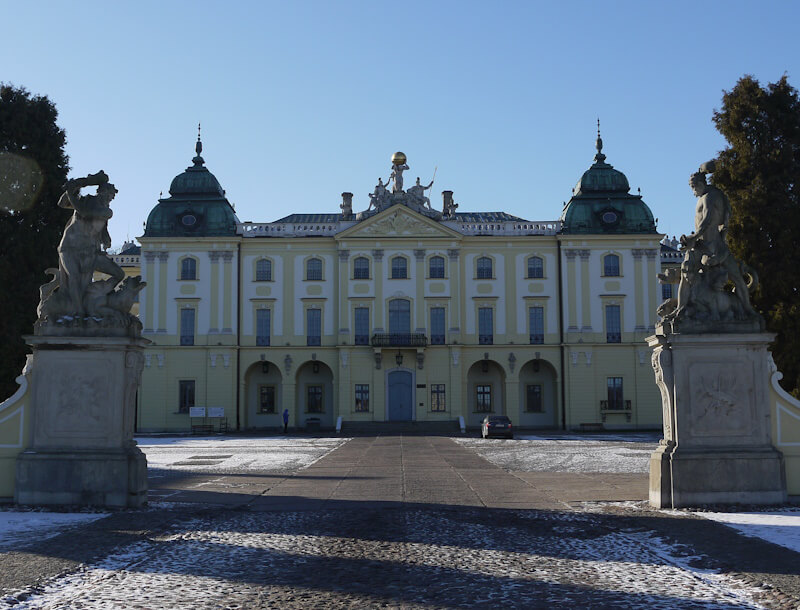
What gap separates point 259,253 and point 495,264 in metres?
14.2

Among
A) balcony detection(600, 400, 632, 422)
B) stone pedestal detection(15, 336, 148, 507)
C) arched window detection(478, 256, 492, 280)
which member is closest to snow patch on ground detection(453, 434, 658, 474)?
stone pedestal detection(15, 336, 148, 507)

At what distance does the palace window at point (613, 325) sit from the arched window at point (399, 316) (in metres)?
11.7

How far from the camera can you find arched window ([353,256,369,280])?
51781mm

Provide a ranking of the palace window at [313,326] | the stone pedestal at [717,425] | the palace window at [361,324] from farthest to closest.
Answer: the palace window at [313,326] < the palace window at [361,324] < the stone pedestal at [717,425]

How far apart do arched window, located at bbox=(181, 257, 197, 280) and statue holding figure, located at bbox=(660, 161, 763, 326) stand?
42.5m

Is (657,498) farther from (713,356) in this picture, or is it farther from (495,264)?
(495,264)

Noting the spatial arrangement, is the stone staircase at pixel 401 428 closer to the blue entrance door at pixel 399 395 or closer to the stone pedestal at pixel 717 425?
the blue entrance door at pixel 399 395

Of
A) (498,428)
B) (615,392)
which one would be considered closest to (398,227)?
(615,392)

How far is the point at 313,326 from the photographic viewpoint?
52062mm

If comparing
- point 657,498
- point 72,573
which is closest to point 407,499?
point 657,498

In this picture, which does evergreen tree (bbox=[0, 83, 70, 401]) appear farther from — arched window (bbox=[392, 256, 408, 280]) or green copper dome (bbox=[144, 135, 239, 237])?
arched window (bbox=[392, 256, 408, 280])

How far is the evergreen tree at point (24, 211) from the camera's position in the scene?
79.1 feet

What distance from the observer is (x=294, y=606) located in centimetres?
649

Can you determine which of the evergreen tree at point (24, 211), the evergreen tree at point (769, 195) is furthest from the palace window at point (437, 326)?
the evergreen tree at point (24, 211)
